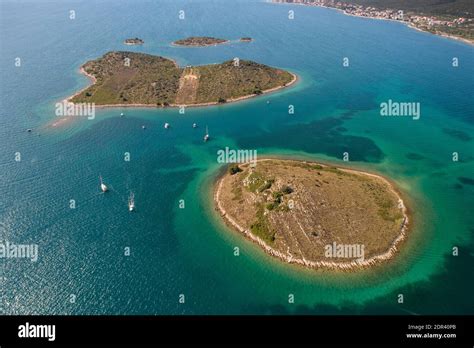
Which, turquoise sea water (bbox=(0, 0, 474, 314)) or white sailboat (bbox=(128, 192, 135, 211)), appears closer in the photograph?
turquoise sea water (bbox=(0, 0, 474, 314))

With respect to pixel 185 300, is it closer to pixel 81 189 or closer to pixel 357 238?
pixel 357 238

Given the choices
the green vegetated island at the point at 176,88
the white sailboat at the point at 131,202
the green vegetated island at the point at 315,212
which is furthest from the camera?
the green vegetated island at the point at 176,88

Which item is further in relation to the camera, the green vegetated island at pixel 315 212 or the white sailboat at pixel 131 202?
the white sailboat at pixel 131 202

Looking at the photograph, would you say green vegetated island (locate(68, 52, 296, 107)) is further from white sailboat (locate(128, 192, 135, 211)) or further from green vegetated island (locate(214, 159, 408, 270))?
white sailboat (locate(128, 192, 135, 211))

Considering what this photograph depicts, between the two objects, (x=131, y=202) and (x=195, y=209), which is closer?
(x=131, y=202)

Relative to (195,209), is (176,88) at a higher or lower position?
higher

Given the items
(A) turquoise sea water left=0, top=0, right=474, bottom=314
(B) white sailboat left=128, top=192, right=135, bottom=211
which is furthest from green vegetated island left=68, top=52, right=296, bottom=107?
(B) white sailboat left=128, top=192, right=135, bottom=211

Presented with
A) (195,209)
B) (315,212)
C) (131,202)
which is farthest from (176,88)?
(315,212)

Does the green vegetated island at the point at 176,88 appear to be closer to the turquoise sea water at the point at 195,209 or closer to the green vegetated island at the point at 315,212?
the turquoise sea water at the point at 195,209

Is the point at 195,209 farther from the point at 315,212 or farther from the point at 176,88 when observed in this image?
the point at 176,88

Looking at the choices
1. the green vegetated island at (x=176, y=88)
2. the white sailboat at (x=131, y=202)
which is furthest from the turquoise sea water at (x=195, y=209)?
the green vegetated island at (x=176, y=88)
